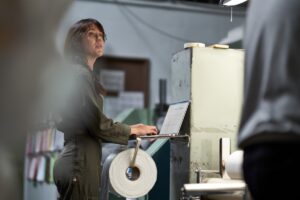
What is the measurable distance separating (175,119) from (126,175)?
36 centimetres

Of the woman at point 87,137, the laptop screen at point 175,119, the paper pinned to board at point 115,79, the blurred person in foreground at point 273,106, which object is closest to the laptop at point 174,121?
the laptop screen at point 175,119

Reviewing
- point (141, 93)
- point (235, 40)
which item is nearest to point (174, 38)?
point (141, 93)

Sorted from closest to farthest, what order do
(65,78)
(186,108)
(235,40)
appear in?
(65,78) < (186,108) < (235,40)

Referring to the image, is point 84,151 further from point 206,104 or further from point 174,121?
point 206,104

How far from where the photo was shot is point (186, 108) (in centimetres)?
225

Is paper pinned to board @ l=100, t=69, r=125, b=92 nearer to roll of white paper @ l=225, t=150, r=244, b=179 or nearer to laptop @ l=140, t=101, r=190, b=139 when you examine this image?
laptop @ l=140, t=101, r=190, b=139

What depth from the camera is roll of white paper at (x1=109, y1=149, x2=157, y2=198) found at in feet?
6.88

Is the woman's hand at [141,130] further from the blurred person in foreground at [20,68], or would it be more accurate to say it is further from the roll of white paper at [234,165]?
the blurred person in foreground at [20,68]

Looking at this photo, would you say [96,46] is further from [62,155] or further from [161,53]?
[161,53]

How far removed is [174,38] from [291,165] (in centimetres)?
431

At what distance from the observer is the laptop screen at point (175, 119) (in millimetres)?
2235

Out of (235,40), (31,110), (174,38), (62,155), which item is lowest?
(62,155)

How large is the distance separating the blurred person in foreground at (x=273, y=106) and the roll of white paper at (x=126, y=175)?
1.24m

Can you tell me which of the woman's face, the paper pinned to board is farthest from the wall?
the woman's face
